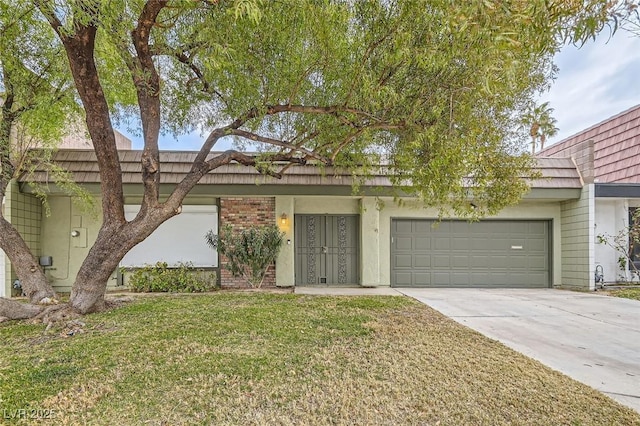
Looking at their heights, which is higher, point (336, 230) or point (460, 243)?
point (336, 230)

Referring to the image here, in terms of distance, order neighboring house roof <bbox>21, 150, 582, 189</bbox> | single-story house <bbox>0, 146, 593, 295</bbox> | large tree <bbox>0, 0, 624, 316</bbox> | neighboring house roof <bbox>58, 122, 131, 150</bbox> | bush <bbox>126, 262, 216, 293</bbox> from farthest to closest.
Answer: single-story house <bbox>0, 146, 593, 295</bbox> → bush <bbox>126, 262, 216, 293</bbox> → neighboring house roof <bbox>21, 150, 582, 189</bbox> → neighboring house roof <bbox>58, 122, 131, 150</bbox> → large tree <bbox>0, 0, 624, 316</bbox>

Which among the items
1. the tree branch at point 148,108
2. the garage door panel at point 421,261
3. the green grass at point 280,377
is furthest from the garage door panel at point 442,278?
the tree branch at point 148,108

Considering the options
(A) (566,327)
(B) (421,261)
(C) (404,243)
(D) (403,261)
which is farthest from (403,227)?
(A) (566,327)

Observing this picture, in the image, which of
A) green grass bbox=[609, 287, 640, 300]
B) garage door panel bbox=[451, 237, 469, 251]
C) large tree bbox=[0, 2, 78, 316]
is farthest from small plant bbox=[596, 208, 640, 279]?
large tree bbox=[0, 2, 78, 316]

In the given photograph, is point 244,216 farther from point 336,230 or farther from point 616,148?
point 616,148

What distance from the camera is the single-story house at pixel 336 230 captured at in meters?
8.59

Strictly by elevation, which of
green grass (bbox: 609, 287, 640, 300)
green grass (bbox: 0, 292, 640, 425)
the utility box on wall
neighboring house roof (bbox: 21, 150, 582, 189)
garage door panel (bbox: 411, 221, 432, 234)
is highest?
neighboring house roof (bbox: 21, 150, 582, 189)

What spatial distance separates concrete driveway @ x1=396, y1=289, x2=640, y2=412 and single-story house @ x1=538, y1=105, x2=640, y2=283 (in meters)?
1.96

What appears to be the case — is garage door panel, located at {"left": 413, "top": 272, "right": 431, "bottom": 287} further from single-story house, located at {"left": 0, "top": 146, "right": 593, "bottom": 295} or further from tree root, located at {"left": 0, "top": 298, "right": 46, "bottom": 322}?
tree root, located at {"left": 0, "top": 298, "right": 46, "bottom": 322}

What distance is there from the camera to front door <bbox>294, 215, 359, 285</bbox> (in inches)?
380

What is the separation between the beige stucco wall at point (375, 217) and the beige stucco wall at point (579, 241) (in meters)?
0.17

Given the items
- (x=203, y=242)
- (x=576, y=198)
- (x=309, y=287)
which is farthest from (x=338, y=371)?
(x=576, y=198)

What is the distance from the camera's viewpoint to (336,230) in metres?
9.74

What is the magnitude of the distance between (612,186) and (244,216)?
9346 mm
